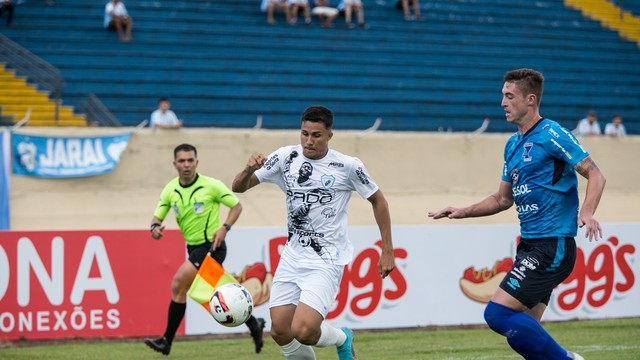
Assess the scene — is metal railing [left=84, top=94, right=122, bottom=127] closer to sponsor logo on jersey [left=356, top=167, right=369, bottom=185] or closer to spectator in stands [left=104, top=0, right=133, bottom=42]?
spectator in stands [left=104, top=0, right=133, bottom=42]

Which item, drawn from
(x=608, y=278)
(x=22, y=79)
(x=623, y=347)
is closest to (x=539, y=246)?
(x=623, y=347)

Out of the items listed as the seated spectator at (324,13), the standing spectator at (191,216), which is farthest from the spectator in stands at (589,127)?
the standing spectator at (191,216)

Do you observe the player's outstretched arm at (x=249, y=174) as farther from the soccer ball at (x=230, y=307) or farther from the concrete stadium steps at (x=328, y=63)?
the concrete stadium steps at (x=328, y=63)

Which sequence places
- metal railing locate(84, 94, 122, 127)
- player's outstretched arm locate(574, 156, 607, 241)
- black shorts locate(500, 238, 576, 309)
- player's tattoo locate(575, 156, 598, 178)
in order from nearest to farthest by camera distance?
player's outstretched arm locate(574, 156, 607, 241) < player's tattoo locate(575, 156, 598, 178) < black shorts locate(500, 238, 576, 309) < metal railing locate(84, 94, 122, 127)

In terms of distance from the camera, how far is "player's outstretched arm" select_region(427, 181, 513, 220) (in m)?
7.03

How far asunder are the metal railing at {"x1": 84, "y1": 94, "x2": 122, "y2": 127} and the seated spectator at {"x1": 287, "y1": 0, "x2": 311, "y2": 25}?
615cm

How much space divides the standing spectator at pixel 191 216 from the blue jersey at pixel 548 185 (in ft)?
14.2

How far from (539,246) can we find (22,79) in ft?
51.8

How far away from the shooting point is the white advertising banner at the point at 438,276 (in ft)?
41.0

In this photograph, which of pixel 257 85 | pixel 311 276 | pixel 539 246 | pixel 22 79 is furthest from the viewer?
pixel 257 85

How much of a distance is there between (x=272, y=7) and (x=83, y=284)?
43.9 feet

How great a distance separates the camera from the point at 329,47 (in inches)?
933

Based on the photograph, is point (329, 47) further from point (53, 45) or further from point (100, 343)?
point (100, 343)

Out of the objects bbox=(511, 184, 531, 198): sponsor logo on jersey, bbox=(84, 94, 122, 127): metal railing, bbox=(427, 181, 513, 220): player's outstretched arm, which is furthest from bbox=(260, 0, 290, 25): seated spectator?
bbox=(511, 184, 531, 198): sponsor logo on jersey
